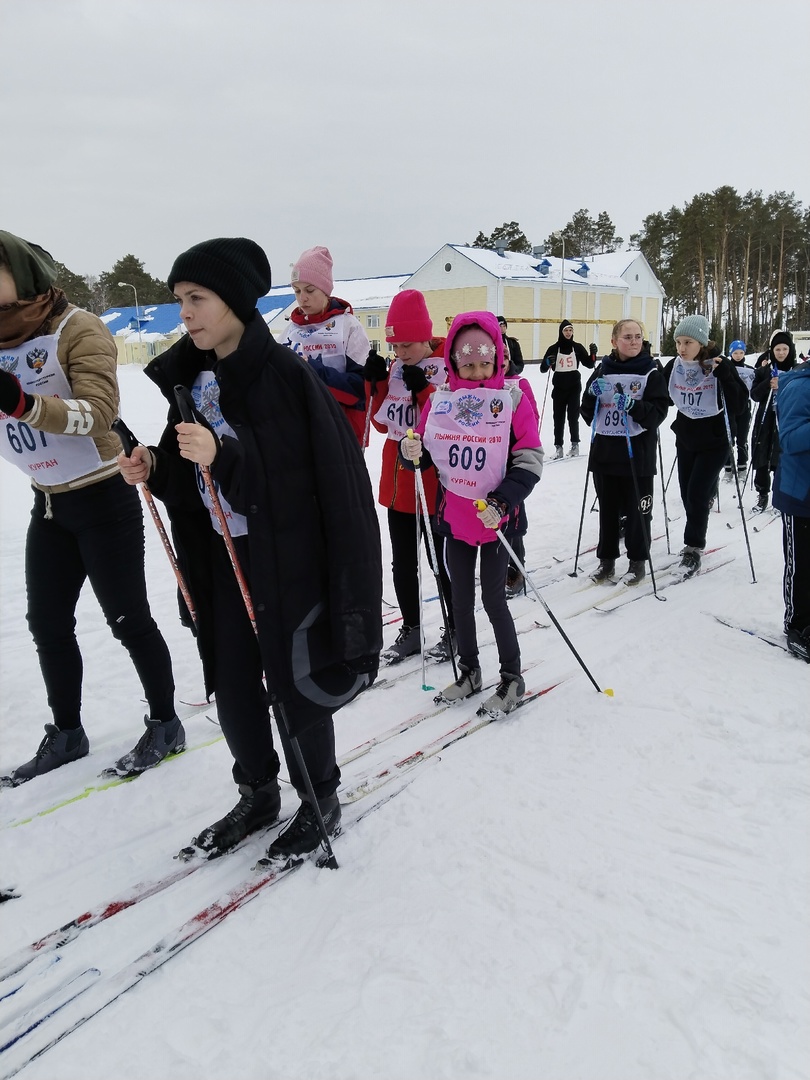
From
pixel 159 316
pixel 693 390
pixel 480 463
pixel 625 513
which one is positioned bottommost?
pixel 625 513

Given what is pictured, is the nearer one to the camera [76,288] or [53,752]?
[53,752]

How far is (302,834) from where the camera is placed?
98.1 inches

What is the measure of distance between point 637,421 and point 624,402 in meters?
0.19

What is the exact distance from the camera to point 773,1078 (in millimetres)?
1625

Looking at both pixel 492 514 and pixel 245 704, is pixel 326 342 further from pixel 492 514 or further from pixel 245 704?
pixel 245 704

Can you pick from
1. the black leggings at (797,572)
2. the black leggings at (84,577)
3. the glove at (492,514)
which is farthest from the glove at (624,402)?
the black leggings at (84,577)

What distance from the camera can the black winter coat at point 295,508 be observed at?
2.03 meters

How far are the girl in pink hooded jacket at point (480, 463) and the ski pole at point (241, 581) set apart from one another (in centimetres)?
132

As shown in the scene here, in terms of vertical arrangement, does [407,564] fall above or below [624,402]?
below

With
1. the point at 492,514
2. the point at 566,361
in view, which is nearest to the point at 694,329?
the point at 492,514

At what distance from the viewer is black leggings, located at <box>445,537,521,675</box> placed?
11.6 ft

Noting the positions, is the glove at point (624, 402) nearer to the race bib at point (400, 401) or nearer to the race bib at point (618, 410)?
the race bib at point (618, 410)

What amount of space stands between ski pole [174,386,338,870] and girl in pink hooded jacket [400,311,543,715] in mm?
1317

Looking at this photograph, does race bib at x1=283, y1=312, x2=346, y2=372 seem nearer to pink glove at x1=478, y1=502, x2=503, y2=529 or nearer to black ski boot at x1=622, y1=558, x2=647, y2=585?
pink glove at x1=478, y1=502, x2=503, y2=529
